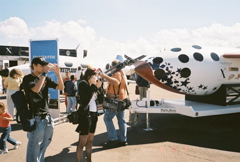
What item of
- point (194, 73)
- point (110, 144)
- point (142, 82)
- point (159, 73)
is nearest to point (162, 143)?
point (110, 144)

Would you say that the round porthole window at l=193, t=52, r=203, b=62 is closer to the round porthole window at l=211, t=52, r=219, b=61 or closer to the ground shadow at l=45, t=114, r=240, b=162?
the round porthole window at l=211, t=52, r=219, b=61

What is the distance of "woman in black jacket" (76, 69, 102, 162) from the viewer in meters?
3.44

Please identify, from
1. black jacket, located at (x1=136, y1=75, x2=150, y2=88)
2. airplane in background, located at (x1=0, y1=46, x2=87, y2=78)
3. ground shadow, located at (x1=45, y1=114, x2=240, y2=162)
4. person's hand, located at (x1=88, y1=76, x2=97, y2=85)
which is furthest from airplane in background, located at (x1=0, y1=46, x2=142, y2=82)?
person's hand, located at (x1=88, y1=76, x2=97, y2=85)

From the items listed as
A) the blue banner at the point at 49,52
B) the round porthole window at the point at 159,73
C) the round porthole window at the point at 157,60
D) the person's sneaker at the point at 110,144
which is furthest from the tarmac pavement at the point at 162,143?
the round porthole window at the point at 157,60

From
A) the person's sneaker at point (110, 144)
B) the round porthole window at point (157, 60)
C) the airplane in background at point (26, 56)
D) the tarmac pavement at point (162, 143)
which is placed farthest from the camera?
the airplane in background at point (26, 56)

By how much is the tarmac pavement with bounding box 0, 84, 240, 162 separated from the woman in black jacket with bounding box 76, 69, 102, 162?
99 cm

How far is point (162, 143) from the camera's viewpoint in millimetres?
5273

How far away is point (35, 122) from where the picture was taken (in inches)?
114

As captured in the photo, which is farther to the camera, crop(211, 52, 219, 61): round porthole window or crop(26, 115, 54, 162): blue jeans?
crop(211, 52, 219, 61): round porthole window

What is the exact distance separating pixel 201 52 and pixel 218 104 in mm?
1826

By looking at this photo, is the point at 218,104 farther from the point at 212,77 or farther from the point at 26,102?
the point at 26,102

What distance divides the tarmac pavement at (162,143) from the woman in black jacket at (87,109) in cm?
99

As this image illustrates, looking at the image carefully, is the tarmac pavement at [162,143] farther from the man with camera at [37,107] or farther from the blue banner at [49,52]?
the man with camera at [37,107]

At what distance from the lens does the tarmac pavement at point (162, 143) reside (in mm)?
4391
